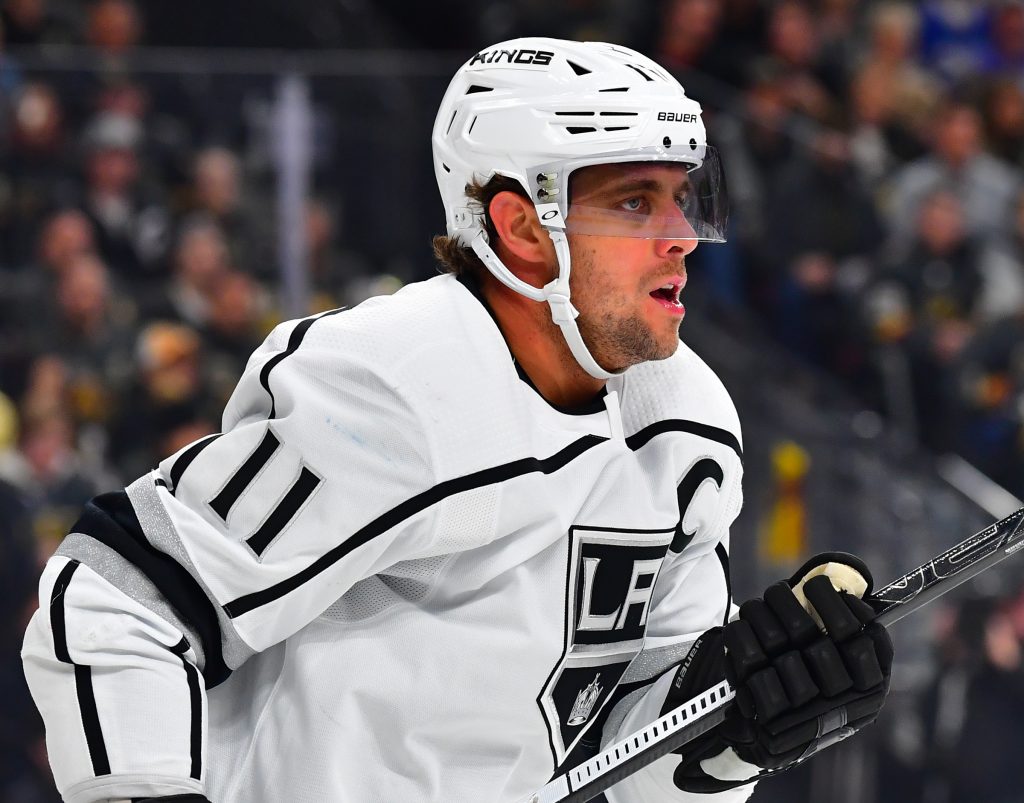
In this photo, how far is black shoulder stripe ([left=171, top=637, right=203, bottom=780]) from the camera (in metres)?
1.77

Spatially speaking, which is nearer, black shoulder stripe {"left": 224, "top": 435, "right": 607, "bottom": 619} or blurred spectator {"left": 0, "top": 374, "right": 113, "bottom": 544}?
black shoulder stripe {"left": 224, "top": 435, "right": 607, "bottom": 619}

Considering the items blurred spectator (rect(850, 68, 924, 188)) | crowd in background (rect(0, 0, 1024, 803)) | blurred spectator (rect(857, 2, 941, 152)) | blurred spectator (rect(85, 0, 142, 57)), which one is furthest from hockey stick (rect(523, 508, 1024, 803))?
blurred spectator (rect(85, 0, 142, 57))

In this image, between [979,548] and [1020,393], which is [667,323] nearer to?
[979,548]

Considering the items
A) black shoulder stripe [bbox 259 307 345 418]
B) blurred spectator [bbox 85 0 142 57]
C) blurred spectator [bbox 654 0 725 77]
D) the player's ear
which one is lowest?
black shoulder stripe [bbox 259 307 345 418]

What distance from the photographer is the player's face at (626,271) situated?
6.52 ft

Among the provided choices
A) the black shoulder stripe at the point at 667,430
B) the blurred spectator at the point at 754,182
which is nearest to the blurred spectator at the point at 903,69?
the blurred spectator at the point at 754,182

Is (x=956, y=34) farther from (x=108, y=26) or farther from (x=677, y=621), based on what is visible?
(x=677, y=621)

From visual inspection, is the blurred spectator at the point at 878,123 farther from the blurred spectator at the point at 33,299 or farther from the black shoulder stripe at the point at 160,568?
the black shoulder stripe at the point at 160,568

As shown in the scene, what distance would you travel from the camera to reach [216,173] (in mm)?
4047

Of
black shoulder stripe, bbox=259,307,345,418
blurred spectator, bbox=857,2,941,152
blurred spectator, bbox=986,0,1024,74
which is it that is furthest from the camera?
blurred spectator, bbox=986,0,1024,74

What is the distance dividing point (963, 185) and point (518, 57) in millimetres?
2730

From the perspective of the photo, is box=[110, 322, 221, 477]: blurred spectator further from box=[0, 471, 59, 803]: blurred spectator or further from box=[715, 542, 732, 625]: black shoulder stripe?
box=[715, 542, 732, 625]: black shoulder stripe

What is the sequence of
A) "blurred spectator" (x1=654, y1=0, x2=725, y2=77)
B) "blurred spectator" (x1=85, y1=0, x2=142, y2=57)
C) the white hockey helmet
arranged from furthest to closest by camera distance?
1. "blurred spectator" (x1=654, y1=0, x2=725, y2=77)
2. "blurred spectator" (x1=85, y1=0, x2=142, y2=57)
3. the white hockey helmet

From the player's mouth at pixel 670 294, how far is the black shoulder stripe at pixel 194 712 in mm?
772
